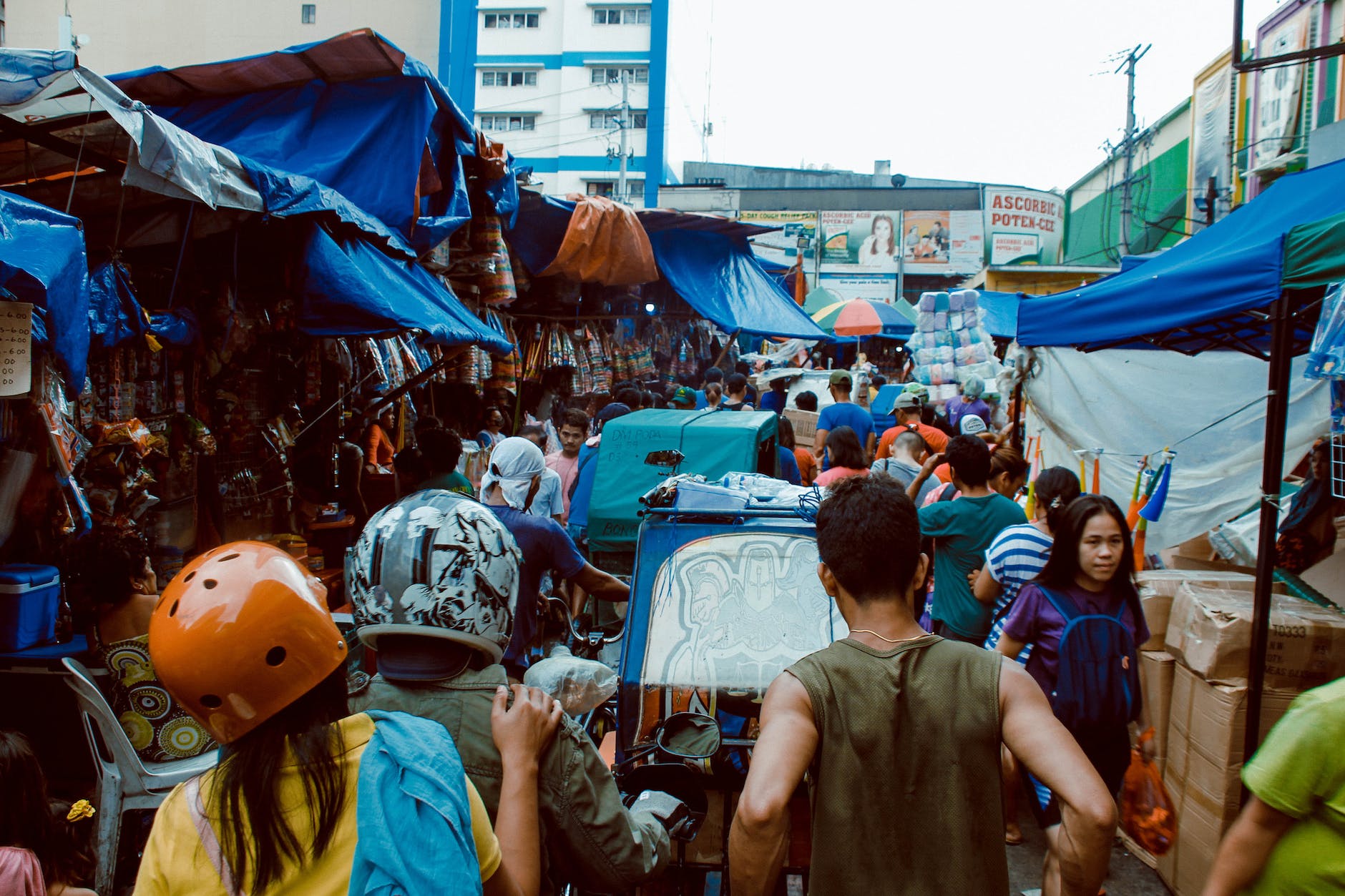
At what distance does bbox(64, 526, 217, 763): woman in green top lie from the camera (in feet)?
11.9

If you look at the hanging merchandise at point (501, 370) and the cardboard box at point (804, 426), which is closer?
the hanging merchandise at point (501, 370)

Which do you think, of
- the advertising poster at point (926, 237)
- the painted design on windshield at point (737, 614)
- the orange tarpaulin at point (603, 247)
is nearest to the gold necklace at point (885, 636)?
the painted design on windshield at point (737, 614)

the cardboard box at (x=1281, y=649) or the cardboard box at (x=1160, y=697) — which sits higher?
the cardboard box at (x=1281, y=649)

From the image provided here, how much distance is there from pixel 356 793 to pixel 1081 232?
43.6 metres

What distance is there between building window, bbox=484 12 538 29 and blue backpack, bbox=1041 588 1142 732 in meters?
52.0

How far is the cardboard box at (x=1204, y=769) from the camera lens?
3672 mm

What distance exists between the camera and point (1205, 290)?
4027mm

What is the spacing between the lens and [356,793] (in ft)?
4.50

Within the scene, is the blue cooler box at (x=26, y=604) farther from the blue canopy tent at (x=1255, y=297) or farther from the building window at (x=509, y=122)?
the building window at (x=509, y=122)

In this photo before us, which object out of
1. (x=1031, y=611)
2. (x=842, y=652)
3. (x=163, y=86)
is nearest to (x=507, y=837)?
(x=842, y=652)

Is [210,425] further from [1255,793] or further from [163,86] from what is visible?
[1255,793]

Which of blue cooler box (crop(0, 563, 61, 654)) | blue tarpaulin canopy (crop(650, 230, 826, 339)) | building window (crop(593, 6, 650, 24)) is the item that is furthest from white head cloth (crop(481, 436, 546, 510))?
building window (crop(593, 6, 650, 24))

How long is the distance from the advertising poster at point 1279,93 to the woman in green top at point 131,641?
14.7 meters

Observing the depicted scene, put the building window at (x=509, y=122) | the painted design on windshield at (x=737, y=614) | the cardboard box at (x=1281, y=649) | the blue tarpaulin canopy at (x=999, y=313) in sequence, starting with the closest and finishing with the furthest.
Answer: the painted design on windshield at (x=737, y=614)
the cardboard box at (x=1281, y=649)
the blue tarpaulin canopy at (x=999, y=313)
the building window at (x=509, y=122)
